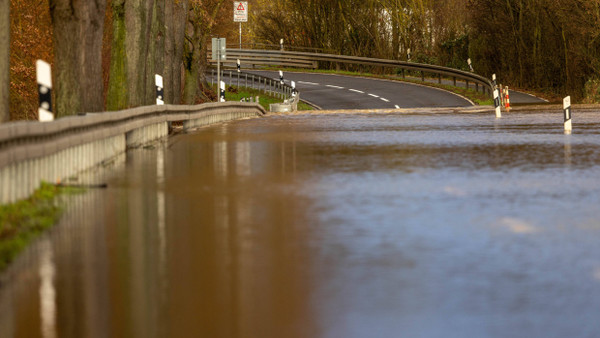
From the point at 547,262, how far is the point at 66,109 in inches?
670

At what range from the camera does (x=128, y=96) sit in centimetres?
3306

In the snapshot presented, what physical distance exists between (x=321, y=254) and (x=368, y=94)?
5099 centimetres

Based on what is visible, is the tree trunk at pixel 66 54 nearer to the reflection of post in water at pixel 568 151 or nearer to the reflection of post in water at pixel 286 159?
the reflection of post in water at pixel 286 159

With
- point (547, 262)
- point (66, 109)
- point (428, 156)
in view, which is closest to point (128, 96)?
point (66, 109)

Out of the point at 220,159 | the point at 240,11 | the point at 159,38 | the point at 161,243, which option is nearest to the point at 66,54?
the point at 220,159

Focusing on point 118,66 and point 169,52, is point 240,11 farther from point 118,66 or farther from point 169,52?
point 118,66

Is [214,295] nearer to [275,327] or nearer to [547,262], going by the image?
[275,327]

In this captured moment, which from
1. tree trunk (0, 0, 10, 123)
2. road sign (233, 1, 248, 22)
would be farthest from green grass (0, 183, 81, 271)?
road sign (233, 1, 248, 22)

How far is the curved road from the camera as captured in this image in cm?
5503

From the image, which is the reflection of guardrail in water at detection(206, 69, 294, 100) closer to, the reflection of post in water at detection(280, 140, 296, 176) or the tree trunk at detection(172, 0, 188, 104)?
the tree trunk at detection(172, 0, 188, 104)

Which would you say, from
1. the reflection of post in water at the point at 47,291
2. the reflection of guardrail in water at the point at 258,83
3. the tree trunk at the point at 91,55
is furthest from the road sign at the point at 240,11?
the reflection of post in water at the point at 47,291

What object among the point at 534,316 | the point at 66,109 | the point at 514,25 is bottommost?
the point at 534,316

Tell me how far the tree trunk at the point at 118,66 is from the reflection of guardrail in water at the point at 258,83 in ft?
94.4

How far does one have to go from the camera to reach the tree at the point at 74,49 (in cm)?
2475
